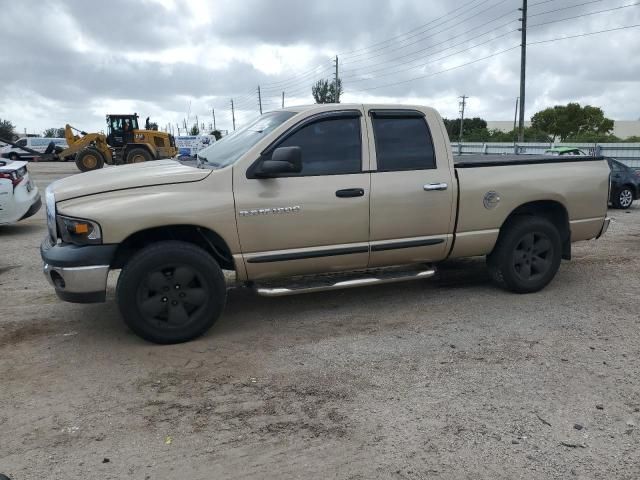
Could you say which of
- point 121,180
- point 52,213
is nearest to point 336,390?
point 121,180

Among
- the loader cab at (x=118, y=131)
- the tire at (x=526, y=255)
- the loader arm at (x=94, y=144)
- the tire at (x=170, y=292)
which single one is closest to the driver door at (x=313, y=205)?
the tire at (x=170, y=292)

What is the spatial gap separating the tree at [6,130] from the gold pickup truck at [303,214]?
6819cm

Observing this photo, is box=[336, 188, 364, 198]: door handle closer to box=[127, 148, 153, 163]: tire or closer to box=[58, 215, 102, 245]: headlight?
box=[58, 215, 102, 245]: headlight

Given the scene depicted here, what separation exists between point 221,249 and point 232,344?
826 mm

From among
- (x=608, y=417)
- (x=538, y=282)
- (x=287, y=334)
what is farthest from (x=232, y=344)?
(x=538, y=282)

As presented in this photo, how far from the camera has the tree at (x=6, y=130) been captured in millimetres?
65250

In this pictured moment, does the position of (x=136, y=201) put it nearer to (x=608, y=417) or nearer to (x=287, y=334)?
(x=287, y=334)

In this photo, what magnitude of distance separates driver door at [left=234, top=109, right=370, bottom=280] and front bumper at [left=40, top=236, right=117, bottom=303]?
110cm

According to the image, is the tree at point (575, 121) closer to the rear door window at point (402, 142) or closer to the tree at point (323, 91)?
the tree at point (323, 91)

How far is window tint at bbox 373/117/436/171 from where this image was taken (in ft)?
16.6

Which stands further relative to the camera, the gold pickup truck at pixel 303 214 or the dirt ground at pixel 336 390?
the gold pickup truck at pixel 303 214

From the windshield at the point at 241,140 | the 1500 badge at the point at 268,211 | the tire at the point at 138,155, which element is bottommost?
the 1500 badge at the point at 268,211

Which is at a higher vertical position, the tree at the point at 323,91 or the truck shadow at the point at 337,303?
the tree at the point at 323,91

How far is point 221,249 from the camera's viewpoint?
4.79 meters
